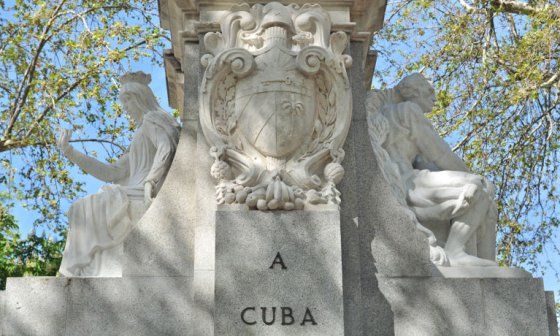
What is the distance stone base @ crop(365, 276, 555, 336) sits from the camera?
25.7ft

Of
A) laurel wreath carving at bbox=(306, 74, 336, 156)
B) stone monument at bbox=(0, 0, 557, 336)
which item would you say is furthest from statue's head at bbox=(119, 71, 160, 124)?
laurel wreath carving at bbox=(306, 74, 336, 156)

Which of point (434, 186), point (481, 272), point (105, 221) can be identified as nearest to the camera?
point (481, 272)

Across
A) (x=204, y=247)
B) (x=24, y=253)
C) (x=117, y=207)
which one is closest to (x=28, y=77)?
(x=24, y=253)

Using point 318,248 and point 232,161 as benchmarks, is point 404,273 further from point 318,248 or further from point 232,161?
point 232,161

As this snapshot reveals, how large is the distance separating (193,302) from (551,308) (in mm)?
2790

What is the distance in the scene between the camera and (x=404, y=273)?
315 inches

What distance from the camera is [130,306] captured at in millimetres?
7848

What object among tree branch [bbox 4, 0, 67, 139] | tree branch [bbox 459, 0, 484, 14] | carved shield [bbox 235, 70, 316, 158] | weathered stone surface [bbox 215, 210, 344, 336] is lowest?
weathered stone surface [bbox 215, 210, 344, 336]

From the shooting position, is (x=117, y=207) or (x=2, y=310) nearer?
(x=2, y=310)

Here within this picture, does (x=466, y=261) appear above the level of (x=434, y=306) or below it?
above

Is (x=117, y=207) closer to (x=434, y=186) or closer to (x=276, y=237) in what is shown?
(x=276, y=237)

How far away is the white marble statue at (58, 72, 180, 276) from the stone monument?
30 mm

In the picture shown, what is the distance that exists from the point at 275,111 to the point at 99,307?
1.92m

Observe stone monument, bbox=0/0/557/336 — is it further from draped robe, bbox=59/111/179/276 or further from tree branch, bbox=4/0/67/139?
tree branch, bbox=4/0/67/139
